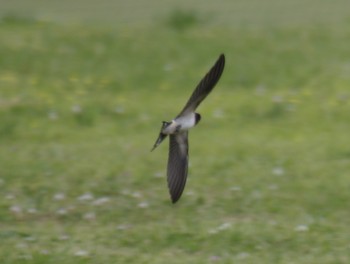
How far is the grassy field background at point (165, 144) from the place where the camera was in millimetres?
5398

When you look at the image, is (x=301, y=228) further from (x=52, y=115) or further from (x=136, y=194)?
(x=52, y=115)

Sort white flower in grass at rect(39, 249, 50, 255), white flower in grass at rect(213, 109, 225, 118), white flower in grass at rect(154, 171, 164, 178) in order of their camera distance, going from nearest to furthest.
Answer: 1. white flower in grass at rect(39, 249, 50, 255)
2. white flower in grass at rect(154, 171, 164, 178)
3. white flower in grass at rect(213, 109, 225, 118)

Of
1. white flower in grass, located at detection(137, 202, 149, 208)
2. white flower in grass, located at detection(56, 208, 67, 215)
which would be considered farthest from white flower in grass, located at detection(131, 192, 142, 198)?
white flower in grass, located at detection(56, 208, 67, 215)

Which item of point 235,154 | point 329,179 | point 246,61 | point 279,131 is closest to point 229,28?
point 246,61

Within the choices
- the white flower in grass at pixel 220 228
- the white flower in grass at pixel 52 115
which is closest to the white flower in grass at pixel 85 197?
the white flower in grass at pixel 220 228

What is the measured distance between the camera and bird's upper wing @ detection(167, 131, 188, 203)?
441 centimetres

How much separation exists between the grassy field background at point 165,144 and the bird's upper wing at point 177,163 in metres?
0.68

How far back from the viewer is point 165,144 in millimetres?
7992

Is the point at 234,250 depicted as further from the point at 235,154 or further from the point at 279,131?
the point at 279,131

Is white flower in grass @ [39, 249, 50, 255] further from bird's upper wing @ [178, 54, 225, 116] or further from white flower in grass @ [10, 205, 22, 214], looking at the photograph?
bird's upper wing @ [178, 54, 225, 116]

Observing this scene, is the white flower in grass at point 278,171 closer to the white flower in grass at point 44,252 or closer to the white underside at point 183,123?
the white flower in grass at point 44,252

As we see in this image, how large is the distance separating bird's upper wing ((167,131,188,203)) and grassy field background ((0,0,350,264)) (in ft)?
2.24

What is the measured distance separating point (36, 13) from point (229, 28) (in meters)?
2.62

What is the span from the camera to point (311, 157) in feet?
24.2
